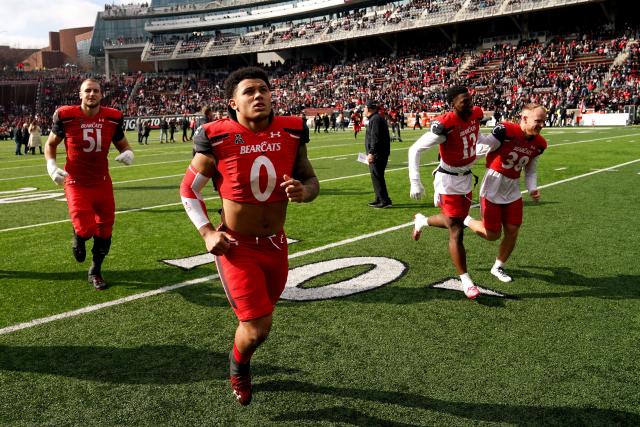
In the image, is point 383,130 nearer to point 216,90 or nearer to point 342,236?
point 342,236

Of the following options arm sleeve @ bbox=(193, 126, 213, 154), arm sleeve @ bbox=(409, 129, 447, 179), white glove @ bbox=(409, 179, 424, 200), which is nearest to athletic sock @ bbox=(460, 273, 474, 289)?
white glove @ bbox=(409, 179, 424, 200)

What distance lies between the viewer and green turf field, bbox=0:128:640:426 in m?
3.31

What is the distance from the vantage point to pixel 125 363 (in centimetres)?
392

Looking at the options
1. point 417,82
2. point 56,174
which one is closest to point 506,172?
point 56,174

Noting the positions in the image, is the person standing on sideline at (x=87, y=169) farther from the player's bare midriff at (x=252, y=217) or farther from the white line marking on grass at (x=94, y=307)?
the player's bare midriff at (x=252, y=217)

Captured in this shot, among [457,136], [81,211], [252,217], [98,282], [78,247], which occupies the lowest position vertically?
[98,282]

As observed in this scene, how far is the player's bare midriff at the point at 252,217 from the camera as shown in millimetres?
3328

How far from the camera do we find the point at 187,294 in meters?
5.40

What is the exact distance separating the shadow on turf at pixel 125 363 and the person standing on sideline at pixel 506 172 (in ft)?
9.41

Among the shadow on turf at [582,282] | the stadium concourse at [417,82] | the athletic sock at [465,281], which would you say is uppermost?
the stadium concourse at [417,82]

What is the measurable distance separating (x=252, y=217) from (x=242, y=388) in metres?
1.01

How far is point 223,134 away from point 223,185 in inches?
12.0

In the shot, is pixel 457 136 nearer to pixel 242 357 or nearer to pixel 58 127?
pixel 242 357

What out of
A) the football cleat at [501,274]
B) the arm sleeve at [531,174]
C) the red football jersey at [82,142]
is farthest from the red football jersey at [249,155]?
the arm sleeve at [531,174]
